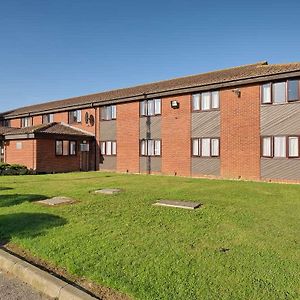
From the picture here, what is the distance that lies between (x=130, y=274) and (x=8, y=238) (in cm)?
300

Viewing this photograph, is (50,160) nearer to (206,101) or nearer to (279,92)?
(206,101)

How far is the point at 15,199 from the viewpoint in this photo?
964 cm

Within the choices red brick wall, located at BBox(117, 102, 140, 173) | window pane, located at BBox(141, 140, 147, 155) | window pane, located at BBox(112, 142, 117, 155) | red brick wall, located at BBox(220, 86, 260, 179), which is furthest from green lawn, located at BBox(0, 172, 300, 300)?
window pane, located at BBox(112, 142, 117, 155)

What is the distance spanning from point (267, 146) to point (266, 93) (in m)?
2.86

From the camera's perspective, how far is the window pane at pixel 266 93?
16375 mm

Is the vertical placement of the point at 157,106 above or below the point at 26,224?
above

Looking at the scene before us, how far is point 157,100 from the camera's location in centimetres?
2142

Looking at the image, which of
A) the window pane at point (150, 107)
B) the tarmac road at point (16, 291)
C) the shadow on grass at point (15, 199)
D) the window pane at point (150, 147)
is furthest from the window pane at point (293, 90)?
the tarmac road at point (16, 291)

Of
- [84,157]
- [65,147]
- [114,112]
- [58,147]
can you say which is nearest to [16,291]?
[58,147]

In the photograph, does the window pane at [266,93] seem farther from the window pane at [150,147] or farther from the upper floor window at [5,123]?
the upper floor window at [5,123]

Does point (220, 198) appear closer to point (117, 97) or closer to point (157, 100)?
point (157, 100)

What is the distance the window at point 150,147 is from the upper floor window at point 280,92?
7741mm

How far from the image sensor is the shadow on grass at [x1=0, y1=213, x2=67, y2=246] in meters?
5.88

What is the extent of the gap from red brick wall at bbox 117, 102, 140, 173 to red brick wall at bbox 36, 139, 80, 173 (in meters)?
4.00
